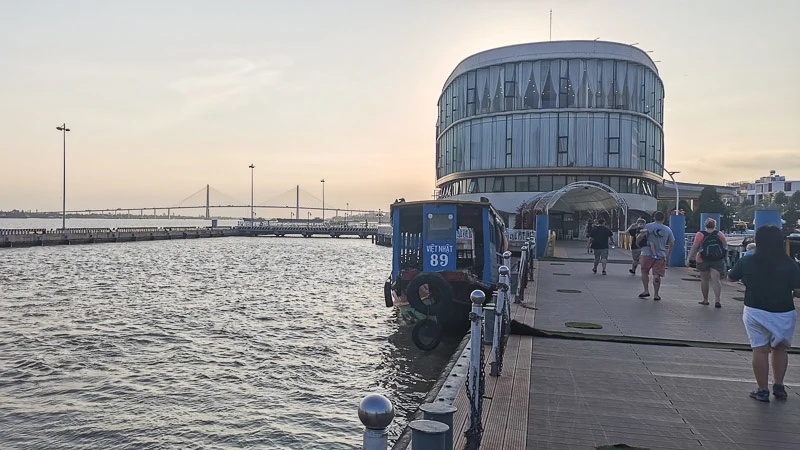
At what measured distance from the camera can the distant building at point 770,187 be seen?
140375mm

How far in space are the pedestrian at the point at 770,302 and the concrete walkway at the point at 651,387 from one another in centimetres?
49

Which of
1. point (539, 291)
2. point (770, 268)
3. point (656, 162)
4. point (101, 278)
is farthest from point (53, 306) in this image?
point (656, 162)

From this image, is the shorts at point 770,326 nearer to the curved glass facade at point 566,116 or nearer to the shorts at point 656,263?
the shorts at point 656,263

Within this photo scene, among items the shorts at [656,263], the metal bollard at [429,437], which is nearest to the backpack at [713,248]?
the shorts at [656,263]

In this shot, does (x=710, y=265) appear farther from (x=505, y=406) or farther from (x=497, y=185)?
(x=497, y=185)

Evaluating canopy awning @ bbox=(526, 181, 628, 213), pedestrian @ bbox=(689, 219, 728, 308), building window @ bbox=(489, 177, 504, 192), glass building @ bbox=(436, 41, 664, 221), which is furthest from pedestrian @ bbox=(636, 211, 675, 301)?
building window @ bbox=(489, 177, 504, 192)

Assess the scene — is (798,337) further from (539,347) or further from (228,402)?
(228,402)

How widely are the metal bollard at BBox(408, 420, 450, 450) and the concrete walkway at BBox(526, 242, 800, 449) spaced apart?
1.69m

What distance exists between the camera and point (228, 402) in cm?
1081

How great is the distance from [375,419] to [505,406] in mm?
3258

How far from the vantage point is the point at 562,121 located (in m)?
61.2

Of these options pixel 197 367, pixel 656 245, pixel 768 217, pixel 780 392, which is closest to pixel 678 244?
pixel 768 217

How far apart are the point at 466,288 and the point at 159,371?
7.69 metres

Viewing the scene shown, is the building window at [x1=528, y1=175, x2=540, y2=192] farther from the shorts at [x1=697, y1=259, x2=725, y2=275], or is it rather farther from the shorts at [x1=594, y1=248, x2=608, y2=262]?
the shorts at [x1=697, y1=259, x2=725, y2=275]
